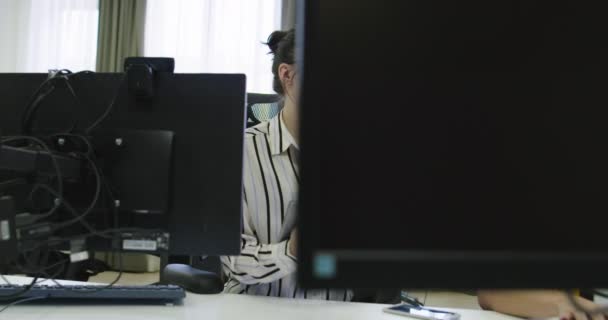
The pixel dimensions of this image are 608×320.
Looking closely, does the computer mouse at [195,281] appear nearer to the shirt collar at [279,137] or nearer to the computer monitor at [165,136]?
the computer monitor at [165,136]

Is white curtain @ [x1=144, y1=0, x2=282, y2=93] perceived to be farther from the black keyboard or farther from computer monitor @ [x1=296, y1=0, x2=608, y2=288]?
computer monitor @ [x1=296, y1=0, x2=608, y2=288]

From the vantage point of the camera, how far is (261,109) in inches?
61.8

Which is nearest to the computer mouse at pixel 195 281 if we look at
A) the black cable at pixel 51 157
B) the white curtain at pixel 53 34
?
the black cable at pixel 51 157

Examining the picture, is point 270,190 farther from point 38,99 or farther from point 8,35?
point 8,35

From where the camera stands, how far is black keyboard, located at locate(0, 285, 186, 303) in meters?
0.90

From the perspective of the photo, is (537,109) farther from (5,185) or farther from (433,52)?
(5,185)

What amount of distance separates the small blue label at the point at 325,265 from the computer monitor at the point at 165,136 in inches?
18.4

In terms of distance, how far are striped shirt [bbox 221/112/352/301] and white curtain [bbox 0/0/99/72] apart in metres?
2.95

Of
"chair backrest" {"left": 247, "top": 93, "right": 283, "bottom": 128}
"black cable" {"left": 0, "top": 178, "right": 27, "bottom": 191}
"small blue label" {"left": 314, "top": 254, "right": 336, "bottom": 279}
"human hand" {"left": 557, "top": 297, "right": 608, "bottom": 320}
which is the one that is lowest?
"human hand" {"left": 557, "top": 297, "right": 608, "bottom": 320}

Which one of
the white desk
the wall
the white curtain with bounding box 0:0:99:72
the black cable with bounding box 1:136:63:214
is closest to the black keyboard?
the white desk

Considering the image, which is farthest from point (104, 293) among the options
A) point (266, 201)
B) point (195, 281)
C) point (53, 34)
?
point (53, 34)

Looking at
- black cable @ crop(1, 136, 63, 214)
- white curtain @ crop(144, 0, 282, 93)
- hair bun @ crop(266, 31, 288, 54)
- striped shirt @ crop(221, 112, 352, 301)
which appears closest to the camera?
black cable @ crop(1, 136, 63, 214)

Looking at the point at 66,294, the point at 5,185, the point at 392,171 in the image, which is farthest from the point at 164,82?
the point at 392,171

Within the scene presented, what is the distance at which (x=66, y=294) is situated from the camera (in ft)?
2.96
